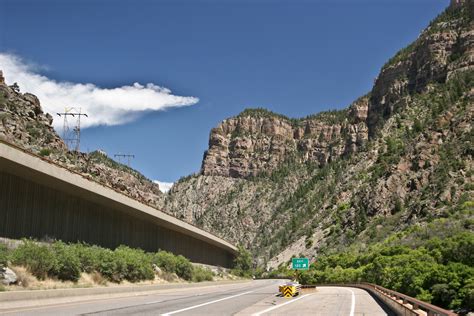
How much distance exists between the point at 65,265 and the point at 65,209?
788 cm

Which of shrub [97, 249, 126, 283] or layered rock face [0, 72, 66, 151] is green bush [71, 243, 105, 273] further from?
layered rock face [0, 72, 66, 151]

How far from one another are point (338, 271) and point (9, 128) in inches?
2117

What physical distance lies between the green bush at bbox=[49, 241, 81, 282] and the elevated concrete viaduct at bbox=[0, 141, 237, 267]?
2.63 meters

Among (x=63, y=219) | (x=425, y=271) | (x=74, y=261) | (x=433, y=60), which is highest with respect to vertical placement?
(x=433, y=60)

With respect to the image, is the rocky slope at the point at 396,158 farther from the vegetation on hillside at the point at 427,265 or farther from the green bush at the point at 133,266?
the green bush at the point at 133,266

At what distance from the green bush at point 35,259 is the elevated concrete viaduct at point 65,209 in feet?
9.60

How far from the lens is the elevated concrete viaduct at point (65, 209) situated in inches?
1111

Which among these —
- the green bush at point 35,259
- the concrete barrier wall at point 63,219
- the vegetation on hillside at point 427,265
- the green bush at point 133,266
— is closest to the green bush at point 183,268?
the concrete barrier wall at point 63,219

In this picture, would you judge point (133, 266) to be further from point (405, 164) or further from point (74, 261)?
point (405, 164)

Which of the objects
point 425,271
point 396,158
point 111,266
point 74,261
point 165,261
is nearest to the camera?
point 74,261

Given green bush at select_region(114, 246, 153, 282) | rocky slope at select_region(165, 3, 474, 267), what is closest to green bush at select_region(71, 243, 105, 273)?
green bush at select_region(114, 246, 153, 282)

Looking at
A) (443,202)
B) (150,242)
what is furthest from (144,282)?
(443,202)

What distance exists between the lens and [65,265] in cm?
2795

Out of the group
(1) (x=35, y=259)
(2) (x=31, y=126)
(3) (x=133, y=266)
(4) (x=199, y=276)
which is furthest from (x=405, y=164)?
(1) (x=35, y=259)
